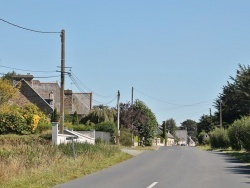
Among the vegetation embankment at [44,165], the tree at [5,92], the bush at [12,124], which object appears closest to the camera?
the vegetation embankment at [44,165]

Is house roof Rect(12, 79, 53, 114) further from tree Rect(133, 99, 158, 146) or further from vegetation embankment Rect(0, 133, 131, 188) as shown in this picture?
vegetation embankment Rect(0, 133, 131, 188)

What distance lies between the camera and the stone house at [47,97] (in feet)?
229

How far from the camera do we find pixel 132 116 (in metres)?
74.5

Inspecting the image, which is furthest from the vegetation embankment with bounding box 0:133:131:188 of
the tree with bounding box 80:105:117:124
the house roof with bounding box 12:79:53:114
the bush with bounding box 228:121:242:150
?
the house roof with bounding box 12:79:53:114

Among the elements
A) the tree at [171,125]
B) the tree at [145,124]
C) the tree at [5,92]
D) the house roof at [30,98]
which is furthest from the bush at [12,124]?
the tree at [171,125]

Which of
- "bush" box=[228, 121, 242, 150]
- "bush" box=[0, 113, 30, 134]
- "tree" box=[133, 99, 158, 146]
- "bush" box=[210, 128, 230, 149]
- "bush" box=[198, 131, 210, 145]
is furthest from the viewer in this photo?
"bush" box=[198, 131, 210, 145]

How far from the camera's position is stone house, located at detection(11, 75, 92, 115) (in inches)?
2744

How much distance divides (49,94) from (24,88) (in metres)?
5.74

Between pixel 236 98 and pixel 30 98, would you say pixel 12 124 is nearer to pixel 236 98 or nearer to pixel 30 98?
pixel 30 98

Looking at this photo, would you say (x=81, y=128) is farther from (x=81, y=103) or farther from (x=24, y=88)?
(x=81, y=103)

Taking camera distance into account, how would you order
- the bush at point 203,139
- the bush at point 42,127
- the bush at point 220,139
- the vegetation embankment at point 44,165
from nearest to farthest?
the vegetation embankment at point 44,165 → the bush at point 42,127 → the bush at point 220,139 → the bush at point 203,139

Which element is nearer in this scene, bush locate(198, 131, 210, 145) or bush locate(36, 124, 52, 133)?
bush locate(36, 124, 52, 133)

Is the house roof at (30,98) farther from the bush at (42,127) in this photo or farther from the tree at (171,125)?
the tree at (171,125)

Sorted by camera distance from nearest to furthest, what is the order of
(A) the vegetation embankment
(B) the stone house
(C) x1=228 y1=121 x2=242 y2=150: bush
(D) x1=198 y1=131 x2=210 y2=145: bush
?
(A) the vegetation embankment → (C) x1=228 y1=121 x2=242 y2=150: bush → (B) the stone house → (D) x1=198 y1=131 x2=210 y2=145: bush
